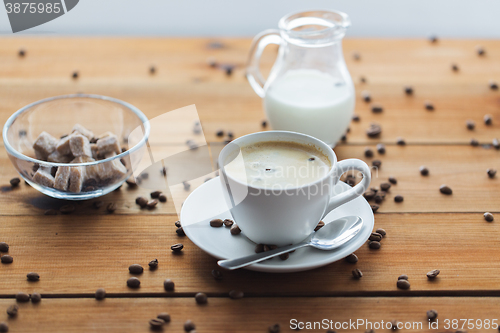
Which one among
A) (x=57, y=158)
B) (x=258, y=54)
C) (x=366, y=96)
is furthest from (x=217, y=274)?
(x=366, y=96)

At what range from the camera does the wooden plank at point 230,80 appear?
6.40ft

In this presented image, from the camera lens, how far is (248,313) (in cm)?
113

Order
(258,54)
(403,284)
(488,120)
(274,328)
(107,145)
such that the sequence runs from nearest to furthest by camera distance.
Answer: (274,328) → (403,284) → (107,145) → (258,54) → (488,120)

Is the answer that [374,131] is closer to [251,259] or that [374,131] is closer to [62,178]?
[251,259]

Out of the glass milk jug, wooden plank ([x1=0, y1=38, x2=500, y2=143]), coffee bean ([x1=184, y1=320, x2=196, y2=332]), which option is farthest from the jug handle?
coffee bean ([x1=184, y1=320, x2=196, y2=332])

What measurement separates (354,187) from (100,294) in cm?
66

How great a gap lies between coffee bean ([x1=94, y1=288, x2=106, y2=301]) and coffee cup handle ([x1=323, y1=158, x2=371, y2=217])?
1.89 ft

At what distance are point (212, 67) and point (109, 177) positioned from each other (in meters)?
1.05

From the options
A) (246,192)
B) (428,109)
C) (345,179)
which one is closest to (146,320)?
(246,192)

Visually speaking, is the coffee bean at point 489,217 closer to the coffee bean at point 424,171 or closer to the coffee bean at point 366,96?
the coffee bean at point 424,171

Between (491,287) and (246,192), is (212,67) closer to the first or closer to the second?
(246,192)

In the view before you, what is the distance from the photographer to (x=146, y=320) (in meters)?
1.10

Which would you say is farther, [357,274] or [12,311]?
[357,274]

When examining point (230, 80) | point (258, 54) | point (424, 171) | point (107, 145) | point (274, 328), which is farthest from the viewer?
point (230, 80)
